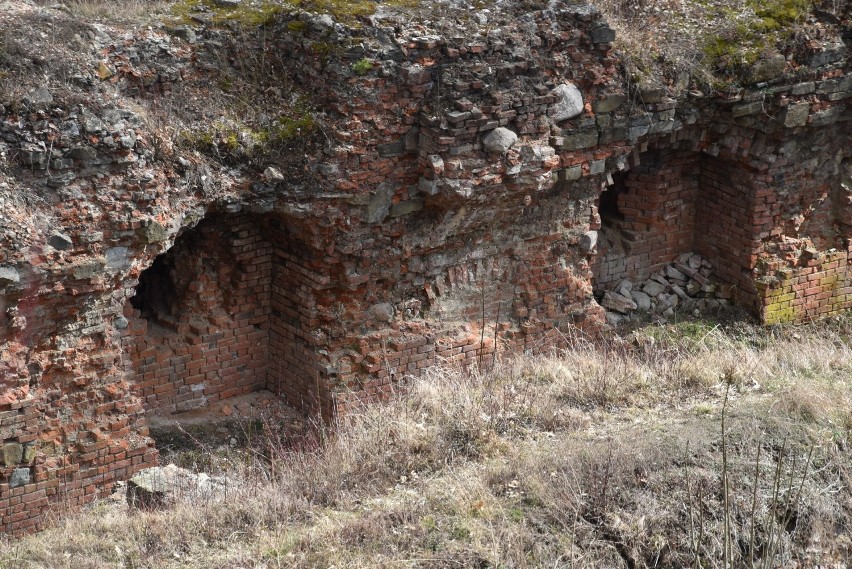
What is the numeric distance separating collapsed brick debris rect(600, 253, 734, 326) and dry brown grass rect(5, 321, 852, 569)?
195 centimetres

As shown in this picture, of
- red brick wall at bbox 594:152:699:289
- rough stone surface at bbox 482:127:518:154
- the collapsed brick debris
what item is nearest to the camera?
rough stone surface at bbox 482:127:518:154

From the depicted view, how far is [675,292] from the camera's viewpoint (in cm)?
1052

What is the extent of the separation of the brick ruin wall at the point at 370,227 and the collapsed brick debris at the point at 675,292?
0.21 m

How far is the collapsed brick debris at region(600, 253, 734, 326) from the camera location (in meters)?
10.3

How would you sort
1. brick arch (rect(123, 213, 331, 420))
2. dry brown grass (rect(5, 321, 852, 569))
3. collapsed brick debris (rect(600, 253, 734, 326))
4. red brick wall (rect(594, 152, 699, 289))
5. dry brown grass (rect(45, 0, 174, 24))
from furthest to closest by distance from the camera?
collapsed brick debris (rect(600, 253, 734, 326)), red brick wall (rect(594, 152, 699, 289)), brick arch (rect(123, 213, 331, 420)), dry brown grass (rect(45, 0, 174, 24)), dry brown grass (rect(5, 321, 852, 569))

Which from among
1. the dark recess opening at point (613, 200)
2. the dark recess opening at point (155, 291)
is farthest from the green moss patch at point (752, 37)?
the dark recess opening at point (155, 291)

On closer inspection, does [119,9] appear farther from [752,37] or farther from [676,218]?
[676,218]

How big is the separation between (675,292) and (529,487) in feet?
14.1

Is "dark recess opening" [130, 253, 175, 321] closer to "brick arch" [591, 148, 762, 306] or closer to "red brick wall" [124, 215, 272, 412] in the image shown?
"red brick wall" [124, 215, 272, 412]

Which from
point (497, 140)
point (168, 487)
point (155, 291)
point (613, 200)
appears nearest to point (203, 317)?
point (155, 291)

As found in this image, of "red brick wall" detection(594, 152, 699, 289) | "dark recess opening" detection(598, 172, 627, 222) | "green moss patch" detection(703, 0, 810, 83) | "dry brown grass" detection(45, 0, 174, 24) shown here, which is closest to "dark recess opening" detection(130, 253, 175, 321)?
"dry brown grass" detection(45, 0, 174, 24)

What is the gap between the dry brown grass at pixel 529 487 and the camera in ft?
20.6

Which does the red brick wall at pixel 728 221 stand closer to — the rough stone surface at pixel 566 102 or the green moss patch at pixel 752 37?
the green moss patch at pixel 752 37

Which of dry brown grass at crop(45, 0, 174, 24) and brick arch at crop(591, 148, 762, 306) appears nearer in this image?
dry brown grass at crop(45, 0, 174, 24)
